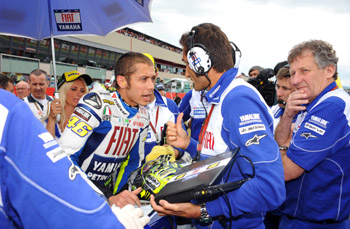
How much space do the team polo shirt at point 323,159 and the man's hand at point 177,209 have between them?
78 centimetres

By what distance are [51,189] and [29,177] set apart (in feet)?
0.21

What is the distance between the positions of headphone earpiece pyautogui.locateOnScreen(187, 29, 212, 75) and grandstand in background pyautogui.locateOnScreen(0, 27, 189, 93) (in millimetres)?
9284

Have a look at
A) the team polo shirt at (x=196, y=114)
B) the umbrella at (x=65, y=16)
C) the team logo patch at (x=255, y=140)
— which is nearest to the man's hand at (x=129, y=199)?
the team logo patch at (x=255, y=140)

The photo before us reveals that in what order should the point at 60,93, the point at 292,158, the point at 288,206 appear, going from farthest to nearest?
the point at 60,93 < the point at 288,206 < the point at 292,158

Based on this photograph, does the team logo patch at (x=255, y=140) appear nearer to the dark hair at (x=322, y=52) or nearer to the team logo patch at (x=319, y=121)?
the team logo patch at (x=319, y=121)

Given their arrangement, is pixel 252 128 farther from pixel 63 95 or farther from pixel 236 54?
pixel 63 95

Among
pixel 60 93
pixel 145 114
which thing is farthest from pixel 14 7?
pixel 145 114

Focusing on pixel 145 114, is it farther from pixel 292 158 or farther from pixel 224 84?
pixel 292 158

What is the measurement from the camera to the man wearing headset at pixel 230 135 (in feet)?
4.53

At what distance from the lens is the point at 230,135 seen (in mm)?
1492

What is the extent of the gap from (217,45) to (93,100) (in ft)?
3.59

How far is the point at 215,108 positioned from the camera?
1684 millimetres

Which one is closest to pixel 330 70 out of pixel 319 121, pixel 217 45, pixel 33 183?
pixel 319 121

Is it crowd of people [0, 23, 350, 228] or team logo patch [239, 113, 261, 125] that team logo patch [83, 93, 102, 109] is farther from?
team logo patch [239, 113, 261, 125]
